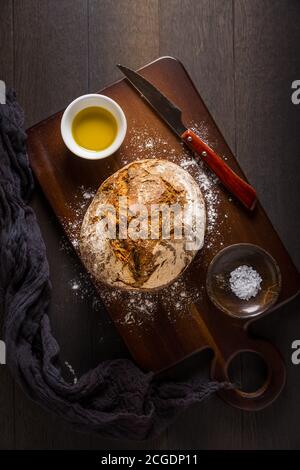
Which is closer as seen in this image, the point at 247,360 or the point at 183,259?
the point at 183,259

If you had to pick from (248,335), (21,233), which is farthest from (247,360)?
(21,233)

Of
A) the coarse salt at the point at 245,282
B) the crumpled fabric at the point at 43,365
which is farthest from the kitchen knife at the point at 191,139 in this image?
the crumpled fabric at the point at 43,365

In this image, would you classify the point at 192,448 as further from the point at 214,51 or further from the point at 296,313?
the point at 214,51

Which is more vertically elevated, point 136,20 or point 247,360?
point 136,20

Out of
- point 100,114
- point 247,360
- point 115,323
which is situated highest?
point 100,114

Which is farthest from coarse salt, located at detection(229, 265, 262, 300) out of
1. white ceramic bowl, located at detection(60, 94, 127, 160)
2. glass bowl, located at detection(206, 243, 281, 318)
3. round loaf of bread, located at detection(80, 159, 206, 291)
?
white ceramic bowl, located at detection(60, 94, 127, 160)

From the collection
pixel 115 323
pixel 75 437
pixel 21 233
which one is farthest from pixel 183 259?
pixel 75 437

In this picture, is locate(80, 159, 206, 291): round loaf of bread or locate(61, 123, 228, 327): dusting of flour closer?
locate(80, 159, 206, 291): round loaf of bread

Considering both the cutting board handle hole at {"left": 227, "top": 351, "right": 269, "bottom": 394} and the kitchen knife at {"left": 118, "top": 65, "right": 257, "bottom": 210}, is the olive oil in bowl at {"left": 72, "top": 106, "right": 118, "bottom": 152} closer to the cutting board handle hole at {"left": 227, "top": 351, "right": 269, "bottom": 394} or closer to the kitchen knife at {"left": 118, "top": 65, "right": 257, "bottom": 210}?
the kitchen knife at {"left": 118, "top": 65, "right": 257, "bottom": 210}
